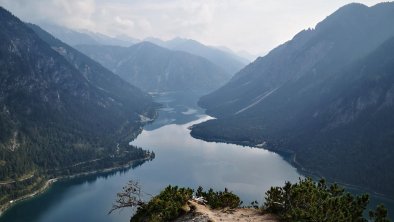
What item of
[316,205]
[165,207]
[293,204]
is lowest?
[165,207]

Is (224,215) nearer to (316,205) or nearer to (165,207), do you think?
(165,207)

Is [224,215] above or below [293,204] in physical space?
below

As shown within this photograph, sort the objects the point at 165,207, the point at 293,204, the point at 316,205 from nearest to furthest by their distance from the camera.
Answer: the point at 316,205
the point at 293,204
the point at 165,207

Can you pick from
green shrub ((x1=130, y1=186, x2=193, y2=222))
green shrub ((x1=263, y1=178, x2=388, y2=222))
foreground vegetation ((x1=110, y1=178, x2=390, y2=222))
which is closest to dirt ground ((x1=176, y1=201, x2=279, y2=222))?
foreground vegetation ((x1=110, y1=178, x2=390, y2=222))

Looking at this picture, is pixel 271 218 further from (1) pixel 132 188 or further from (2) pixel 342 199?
(1) pixel 132 188

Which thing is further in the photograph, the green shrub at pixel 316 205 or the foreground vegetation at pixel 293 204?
the foreground vegetation at pixel 293 204

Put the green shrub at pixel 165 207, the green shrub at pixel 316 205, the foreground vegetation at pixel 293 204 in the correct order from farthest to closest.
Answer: the green shrub at pixel 165 207 < the foreground vegetation at pixel 293 204 < the green shrub at pixel 316 205

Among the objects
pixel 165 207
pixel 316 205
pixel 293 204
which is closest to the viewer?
pixel 316 205

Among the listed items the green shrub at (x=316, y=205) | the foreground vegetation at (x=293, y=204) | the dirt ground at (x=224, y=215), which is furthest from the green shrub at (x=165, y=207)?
the green shrub at (x=316, y=205)

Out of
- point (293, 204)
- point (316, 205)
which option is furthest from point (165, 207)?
point (316, 205)

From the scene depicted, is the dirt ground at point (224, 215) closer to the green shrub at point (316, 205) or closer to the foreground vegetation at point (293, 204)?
the foreground vegetation at point (293, 204)
